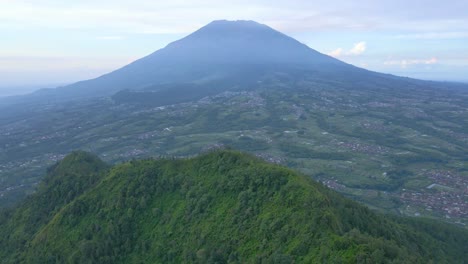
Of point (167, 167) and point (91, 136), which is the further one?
point (91, 136)

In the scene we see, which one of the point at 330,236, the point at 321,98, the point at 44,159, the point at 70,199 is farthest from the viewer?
the point at 321,98

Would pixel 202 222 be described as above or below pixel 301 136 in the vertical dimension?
above

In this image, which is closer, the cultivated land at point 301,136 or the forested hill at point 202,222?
the forested hill at point 202,222

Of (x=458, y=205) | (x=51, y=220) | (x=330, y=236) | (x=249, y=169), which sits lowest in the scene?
(x=458, y=205)

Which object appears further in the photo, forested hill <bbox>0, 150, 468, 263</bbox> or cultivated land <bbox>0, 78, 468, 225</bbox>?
cultivated land <bbox>0, 78, 468, 225</bbox>

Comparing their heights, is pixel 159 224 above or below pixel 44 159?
above

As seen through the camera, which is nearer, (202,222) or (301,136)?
(202,222)

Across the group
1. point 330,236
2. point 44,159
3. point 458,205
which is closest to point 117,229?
point 330,236

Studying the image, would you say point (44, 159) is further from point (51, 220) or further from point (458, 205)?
point (458, 205)
